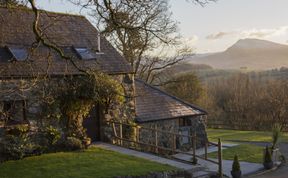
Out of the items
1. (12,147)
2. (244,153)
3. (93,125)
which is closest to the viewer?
(12,147)

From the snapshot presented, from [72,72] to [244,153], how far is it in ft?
34.1

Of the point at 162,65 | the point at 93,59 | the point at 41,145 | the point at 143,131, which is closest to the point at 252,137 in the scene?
the point at 162,65

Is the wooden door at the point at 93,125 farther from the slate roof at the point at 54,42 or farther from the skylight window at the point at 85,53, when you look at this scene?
the skylight window at the point at 85,53

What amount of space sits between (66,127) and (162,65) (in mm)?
19203

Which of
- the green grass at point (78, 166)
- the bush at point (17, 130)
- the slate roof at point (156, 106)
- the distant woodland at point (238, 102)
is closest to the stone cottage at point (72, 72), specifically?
the slate roof at point (156, 106)

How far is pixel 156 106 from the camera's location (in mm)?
23344

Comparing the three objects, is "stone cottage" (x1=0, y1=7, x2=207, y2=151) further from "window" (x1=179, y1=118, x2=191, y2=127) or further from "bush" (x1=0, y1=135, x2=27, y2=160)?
"bush" (x1=0, y1=135, x2=27, y2=160)

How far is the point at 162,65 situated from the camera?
36719mm

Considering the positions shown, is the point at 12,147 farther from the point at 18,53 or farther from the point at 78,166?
the point at 18,53

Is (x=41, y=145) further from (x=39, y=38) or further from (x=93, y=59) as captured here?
(x=39, y=38)

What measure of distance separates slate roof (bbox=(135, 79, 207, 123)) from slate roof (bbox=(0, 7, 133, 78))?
2.58 m

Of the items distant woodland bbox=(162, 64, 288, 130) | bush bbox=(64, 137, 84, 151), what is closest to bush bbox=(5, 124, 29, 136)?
bush bbox=(64, 137, 84, 151)

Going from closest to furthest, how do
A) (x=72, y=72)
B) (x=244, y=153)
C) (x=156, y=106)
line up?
(x=72, y=72)
(x=244, y=153)
(x=156, y=106)

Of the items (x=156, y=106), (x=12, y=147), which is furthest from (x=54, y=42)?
(x=156, y=106)
